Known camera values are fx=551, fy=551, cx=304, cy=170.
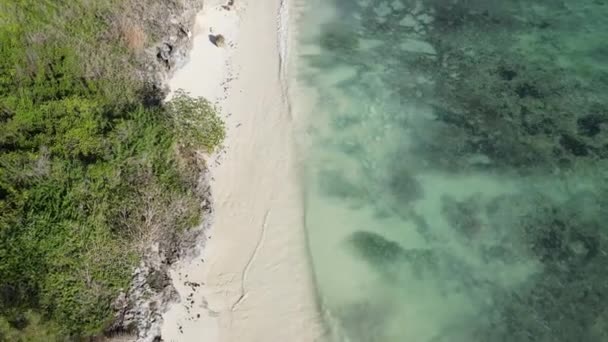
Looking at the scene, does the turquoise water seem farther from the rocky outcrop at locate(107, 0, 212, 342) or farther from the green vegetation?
the green vegetation

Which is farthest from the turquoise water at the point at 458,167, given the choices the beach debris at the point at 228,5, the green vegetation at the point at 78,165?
the green vegetation at the point at 78,165

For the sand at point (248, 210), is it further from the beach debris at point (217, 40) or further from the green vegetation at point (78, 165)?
the green vegetation at point (78, 165)

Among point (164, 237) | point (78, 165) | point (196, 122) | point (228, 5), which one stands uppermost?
point (228, 5)

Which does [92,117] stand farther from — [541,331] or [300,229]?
[541,331]

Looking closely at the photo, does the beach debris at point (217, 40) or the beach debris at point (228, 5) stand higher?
the beach debris at point (228, 5)

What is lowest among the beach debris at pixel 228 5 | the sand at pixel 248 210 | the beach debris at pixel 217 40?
the sand at pixel 248 210

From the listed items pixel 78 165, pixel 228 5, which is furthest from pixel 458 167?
pixel 78 165

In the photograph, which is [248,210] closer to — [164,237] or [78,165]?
[164,237]

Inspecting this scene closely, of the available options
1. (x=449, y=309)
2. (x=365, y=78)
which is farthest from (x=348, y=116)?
(x=449, y=309)
